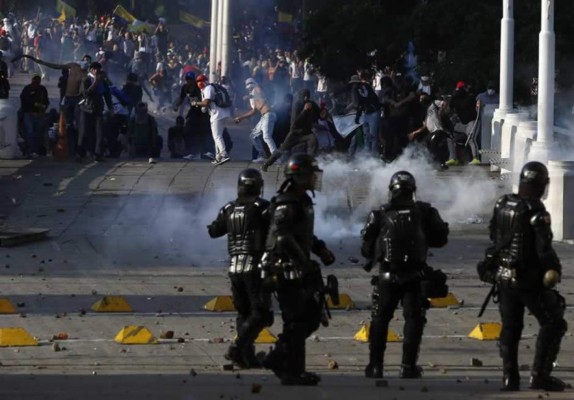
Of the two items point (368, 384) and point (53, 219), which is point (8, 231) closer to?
point (53, 219)

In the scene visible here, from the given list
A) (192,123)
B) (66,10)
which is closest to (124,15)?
(66,10)

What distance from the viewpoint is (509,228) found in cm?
1098

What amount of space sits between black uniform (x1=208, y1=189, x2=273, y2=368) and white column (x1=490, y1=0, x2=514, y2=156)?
15.4 metres

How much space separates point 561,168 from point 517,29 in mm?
10978

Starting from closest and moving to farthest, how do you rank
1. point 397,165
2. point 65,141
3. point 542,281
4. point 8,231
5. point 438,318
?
point 542,281
point 438,318
point 8,231
point 397,165
point 65,141

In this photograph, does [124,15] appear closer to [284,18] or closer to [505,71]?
[284,18]

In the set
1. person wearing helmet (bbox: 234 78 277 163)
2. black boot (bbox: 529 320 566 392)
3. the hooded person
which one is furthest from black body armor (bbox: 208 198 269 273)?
the hooded person

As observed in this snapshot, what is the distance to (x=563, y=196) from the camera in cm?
1994

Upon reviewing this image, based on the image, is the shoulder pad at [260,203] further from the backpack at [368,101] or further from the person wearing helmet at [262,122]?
the backpack at [368,101]

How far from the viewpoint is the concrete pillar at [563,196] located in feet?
65.4

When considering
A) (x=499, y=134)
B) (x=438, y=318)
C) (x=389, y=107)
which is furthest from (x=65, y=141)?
(x=438, y=318)

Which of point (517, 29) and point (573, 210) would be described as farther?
point (517, 29)

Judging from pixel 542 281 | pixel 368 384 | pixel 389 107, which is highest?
pixel 389 107

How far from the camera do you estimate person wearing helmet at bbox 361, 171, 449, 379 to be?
37.9 ft
